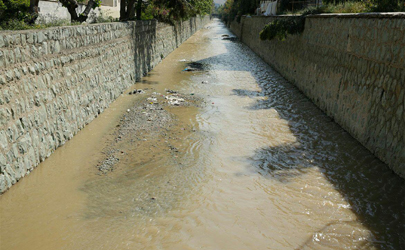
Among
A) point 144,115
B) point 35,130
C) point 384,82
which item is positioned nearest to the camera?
point 35,130

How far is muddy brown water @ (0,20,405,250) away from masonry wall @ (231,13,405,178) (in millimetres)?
408

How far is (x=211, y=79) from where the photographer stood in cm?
1460

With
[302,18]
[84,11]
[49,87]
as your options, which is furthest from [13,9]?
[302,18]

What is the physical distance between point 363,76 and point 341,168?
2441 mm

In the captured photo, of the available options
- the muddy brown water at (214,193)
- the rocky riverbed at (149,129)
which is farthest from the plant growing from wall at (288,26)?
the muddy brown water at (214,193)

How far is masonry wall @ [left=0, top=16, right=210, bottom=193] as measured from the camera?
5316 mm

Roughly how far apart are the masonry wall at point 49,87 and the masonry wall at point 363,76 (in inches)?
249

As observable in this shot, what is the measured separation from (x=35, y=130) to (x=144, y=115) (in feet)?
11.2

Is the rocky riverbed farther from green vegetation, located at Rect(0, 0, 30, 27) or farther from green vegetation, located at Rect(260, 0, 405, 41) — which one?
green vegetation, located at Rect(0, 0, 30, 27)

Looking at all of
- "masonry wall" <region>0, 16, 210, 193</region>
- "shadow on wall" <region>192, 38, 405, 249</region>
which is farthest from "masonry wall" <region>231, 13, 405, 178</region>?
"masonry wall" <region>0, 16, 210, 193</region>

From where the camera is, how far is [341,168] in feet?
21.0

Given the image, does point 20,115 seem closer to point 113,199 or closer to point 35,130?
point 35,130

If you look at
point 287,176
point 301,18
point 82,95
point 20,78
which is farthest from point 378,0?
point 20,78

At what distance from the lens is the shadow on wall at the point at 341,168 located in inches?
185
